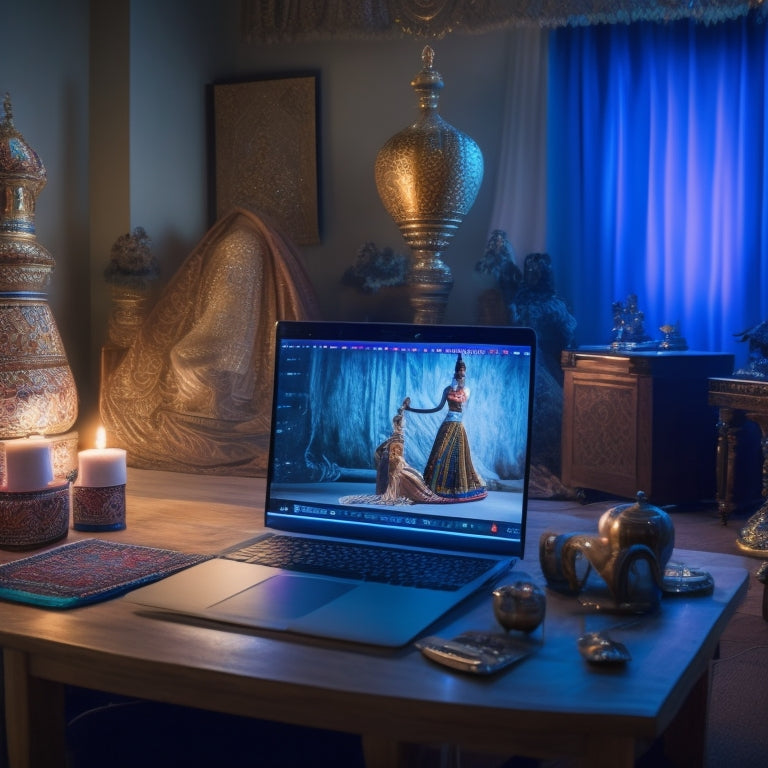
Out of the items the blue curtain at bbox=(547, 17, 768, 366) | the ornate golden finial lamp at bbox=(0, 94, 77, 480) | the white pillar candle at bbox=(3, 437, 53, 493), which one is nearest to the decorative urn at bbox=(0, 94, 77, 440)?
the ornate golden finial lamp at bbox=(0, 94, 77, 480)

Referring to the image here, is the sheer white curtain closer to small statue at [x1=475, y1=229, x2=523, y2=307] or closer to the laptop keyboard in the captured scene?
small statue at [x1=475, y1=229, x2=523, y2=307]

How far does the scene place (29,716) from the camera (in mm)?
890

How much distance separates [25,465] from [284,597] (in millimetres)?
468

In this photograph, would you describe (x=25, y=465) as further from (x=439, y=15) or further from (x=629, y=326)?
(x=439, y=15)

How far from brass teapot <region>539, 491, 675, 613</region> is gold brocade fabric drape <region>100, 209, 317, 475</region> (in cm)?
237

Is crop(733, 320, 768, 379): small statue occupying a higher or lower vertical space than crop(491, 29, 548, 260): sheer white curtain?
lower

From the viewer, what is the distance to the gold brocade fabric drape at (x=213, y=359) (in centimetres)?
336

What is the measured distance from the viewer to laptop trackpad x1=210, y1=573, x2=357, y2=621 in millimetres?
882

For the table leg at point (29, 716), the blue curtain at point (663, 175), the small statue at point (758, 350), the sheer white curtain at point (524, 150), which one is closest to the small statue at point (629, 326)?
the blue curtain at point (663, 175)

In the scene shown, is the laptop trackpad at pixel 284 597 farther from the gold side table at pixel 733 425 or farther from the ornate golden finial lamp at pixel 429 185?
the ornate golden finial lamp at pixel 429 185

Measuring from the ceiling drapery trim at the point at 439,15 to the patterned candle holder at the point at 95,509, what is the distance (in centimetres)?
318

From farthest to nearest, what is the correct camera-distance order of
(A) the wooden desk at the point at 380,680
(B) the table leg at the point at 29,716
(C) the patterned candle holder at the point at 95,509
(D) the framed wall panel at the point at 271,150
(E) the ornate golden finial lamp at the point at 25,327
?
1. (D) the framed wall panel at the point at 271,150
2. (E) the ornate golden finial lamp at the point at 25,327
3. (C) the patterned candle holder at the point at 95,509
4. (B) the table leg at the point at 29,716
5. (A) the wooden desk at the point at 380,680

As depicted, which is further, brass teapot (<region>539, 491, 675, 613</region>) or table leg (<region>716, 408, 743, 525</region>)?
table leg (<region>716, 408, 743, 525</region>)

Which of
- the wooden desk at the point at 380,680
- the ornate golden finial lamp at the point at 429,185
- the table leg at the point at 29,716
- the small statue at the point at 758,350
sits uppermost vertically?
the ornate golden finial lamp at the point at 429,185
